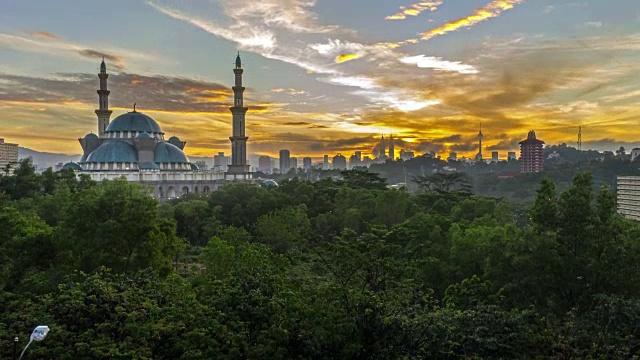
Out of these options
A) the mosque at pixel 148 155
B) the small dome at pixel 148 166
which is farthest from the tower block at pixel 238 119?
the small dome at pixel 148 166

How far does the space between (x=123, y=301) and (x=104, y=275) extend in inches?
162

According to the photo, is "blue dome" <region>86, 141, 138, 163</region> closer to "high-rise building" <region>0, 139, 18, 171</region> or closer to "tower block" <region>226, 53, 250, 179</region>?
"tower block" <region>226, 53, 250, 179</region>

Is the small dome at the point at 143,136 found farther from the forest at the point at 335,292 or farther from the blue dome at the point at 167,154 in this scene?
the forest at the point at 335,292

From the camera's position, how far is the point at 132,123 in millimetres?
69812

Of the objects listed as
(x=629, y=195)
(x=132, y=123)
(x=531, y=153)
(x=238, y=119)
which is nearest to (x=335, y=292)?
(x=629, y=195)

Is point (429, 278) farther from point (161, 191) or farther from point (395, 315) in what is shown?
point (161, 191)

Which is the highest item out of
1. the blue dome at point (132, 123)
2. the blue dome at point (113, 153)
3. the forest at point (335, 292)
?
the blue dome at point (132, 123)

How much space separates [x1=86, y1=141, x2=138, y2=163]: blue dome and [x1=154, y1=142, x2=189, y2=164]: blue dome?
312cm

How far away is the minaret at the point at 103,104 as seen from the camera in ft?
217

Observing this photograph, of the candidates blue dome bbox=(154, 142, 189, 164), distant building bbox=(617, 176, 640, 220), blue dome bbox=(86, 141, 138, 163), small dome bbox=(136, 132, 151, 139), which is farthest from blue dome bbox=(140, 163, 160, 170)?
distant building bbox=(617, 176, 640, 220)

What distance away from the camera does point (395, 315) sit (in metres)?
12.3

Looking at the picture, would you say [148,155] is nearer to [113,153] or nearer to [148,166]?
[148,166]

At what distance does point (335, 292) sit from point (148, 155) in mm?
60431

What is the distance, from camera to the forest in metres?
11.4
